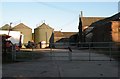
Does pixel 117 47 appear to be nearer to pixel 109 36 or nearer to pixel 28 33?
pixel 109 36

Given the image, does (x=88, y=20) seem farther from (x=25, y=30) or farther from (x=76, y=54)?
(x=76, y=54)

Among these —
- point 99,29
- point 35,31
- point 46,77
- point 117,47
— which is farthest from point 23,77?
point 35,31

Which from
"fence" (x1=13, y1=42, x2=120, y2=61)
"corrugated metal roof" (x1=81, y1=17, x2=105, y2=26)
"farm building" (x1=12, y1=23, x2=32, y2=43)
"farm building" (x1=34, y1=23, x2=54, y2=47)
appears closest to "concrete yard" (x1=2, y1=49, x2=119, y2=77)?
"fence" (x1=13, y1=42, x2=120, y2=61)

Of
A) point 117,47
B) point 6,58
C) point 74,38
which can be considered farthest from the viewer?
point 74,38

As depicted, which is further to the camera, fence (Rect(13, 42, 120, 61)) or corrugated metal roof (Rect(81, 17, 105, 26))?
corrugated metal roof (Rect(81, 17, 105, 26))

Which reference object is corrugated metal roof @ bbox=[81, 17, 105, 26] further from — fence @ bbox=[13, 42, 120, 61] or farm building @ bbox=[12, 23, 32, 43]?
fence @ bbox=[13, 42, 120, 61]

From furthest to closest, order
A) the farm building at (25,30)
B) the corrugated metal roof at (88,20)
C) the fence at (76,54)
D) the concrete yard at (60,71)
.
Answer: the farm building at (25,30) → the corrugated metal roof at (88,20) → the fence at (76,54) → the concrete yard at (60,71)

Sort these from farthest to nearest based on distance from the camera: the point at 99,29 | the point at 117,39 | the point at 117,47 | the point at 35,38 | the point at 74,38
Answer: the point at 74,38 < the point at 35,38 < the point at 99,29 < the point at 117,39 < the point at 117,47

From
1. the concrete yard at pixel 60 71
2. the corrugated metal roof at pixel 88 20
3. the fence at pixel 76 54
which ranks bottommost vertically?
the concrete yard at pixel 60 71

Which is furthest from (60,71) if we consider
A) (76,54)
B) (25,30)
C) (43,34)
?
(25,30)

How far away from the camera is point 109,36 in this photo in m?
32.8

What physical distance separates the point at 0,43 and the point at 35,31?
2198 inches

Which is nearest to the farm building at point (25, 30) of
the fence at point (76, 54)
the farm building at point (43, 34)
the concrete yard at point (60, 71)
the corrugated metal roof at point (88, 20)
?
the farm building at point (43, 34)

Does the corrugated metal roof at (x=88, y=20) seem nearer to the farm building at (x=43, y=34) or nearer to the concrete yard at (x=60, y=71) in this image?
the farm building at (x=43, y=34)
